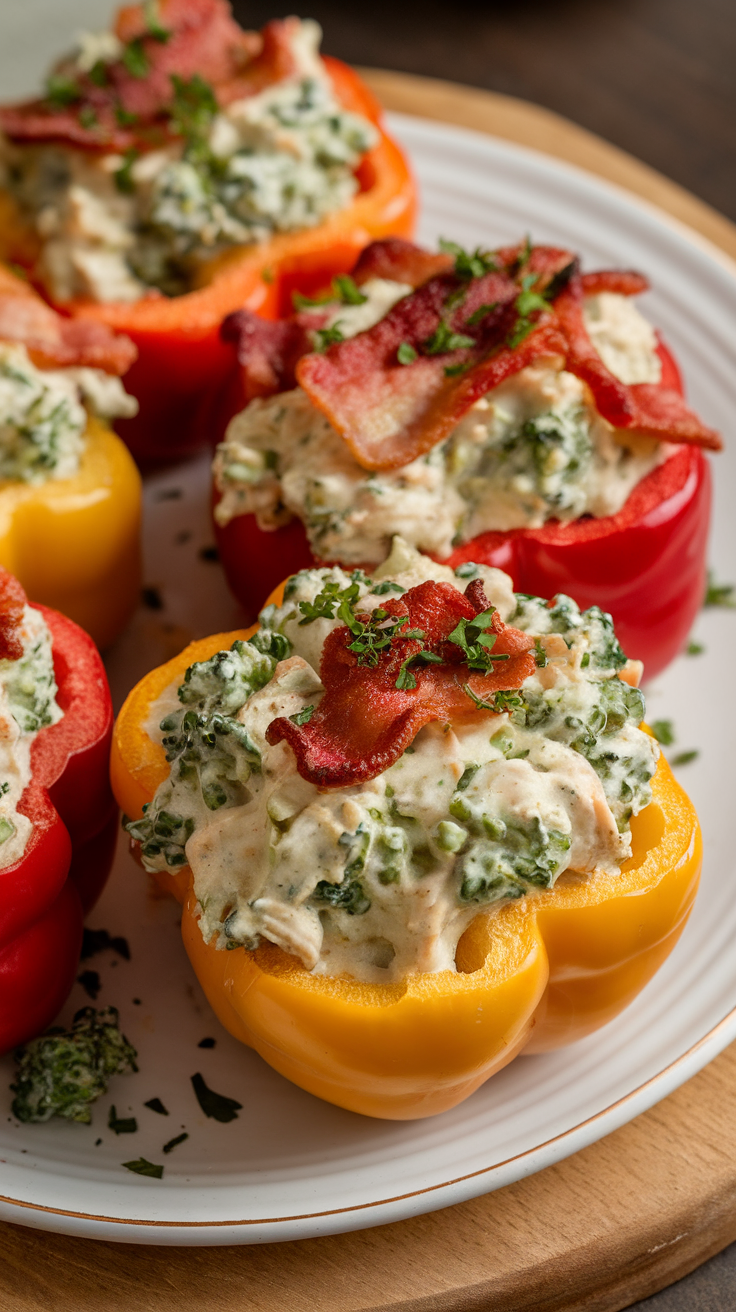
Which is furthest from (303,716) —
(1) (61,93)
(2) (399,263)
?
(1) (61,93)

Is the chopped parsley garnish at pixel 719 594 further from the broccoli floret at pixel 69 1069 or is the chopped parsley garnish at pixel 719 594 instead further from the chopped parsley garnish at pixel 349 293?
the broccoli floret at pixel 69 1069

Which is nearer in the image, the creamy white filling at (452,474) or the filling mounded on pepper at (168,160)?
the creamy white filling at (452,474)

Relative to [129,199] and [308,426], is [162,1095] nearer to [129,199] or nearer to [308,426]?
[308,426]

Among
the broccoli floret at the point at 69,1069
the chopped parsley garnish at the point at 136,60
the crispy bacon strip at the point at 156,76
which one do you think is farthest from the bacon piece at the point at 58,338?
the broccoli floret at the point at 69,1069

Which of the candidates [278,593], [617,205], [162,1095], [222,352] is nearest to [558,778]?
[278,593]

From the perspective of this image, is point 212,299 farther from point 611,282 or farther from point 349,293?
point 611,282
